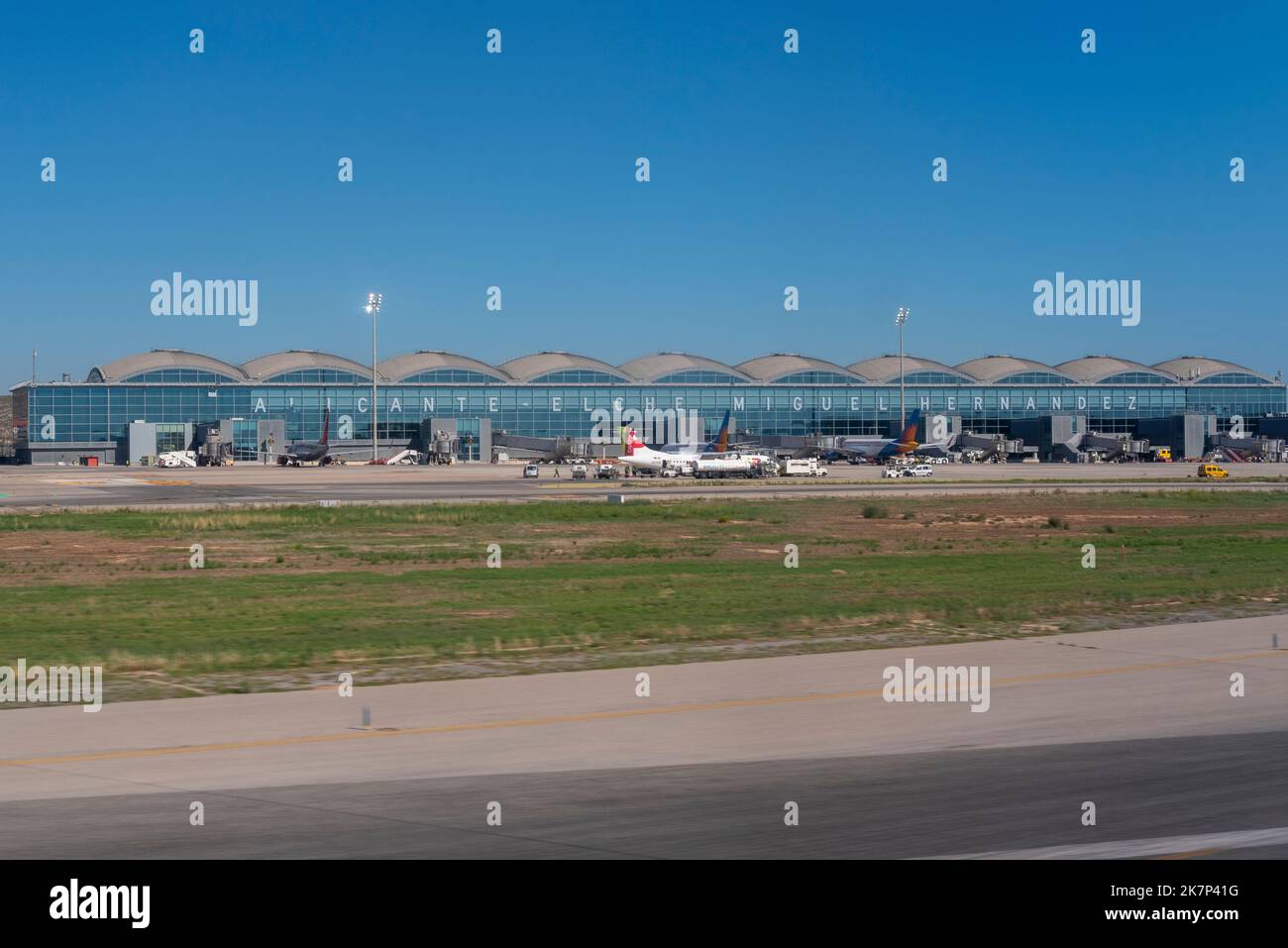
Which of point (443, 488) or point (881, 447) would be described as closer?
point (443, 488)

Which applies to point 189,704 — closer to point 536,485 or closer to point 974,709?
point 974,709

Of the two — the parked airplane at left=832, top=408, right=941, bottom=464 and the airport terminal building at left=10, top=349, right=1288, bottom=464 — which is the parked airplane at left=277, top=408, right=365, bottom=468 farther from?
the parked airplane at left=832, top=408, right=941, bottom=464

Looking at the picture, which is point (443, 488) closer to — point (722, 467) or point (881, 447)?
point (722, 467)

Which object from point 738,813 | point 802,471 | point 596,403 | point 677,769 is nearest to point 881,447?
point 802,471

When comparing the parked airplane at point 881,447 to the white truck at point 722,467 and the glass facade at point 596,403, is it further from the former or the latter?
the white truck at point 722,467

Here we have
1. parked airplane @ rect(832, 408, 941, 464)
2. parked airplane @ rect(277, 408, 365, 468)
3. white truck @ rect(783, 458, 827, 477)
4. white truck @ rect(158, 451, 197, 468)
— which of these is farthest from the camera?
white truck @ rect(158, 451, 197, 468)

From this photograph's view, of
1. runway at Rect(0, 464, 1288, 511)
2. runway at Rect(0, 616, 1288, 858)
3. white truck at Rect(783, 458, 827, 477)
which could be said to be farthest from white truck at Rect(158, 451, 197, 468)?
runway at Rect(0, 616, 1288, 858)
